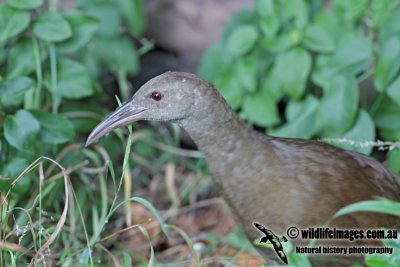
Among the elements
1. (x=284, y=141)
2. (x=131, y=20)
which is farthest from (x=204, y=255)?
(x=131, y=20)

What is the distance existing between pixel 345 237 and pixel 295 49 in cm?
108

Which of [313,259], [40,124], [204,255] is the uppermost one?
[40,124]

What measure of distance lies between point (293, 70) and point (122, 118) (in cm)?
101

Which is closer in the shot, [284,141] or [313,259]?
[313,259]

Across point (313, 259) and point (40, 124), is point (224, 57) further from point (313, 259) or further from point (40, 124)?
point (313, 259)

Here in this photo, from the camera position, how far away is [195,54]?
405 cm

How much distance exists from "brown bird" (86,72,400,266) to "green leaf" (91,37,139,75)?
1.13m

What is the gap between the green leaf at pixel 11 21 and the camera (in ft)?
10.9

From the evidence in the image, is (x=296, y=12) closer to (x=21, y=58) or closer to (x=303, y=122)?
(x=303, y=122)

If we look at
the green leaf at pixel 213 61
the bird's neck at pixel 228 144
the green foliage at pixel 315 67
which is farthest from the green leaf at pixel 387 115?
the bird's neck at pixel 228 144

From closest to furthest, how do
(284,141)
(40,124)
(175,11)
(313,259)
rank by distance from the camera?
(313,259) → (284,141) → (40,124) → (175,11)

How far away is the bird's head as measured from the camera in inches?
106

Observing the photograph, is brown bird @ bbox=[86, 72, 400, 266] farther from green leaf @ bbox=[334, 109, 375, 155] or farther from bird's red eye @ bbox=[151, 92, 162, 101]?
green leaf @ bbox=[334, 109, 375, 155]

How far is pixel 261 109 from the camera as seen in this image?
3.67 m
